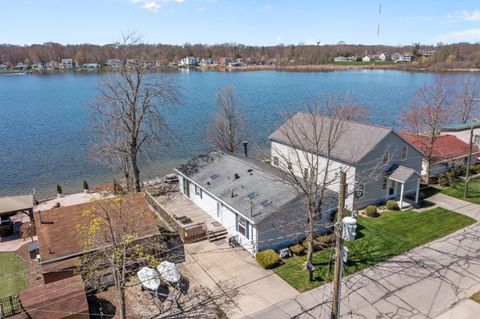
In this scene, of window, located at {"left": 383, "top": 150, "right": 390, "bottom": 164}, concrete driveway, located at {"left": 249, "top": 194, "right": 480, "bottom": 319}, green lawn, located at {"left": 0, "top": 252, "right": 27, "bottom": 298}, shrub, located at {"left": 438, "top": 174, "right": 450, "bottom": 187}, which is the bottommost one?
green lawn, located at {"left": 0, "top": 252, "right": 27, "bottom": 298}

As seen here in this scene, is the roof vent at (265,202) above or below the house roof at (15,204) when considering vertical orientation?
above

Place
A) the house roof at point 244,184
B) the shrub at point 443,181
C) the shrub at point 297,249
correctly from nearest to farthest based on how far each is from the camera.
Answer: the shrub at point 297,249, the house roof at point 244,184, the shrub at point 443,181

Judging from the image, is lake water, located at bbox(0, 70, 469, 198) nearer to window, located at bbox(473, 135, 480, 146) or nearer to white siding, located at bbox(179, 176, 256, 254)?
window, located at bbox(473, 135, 480, 146)

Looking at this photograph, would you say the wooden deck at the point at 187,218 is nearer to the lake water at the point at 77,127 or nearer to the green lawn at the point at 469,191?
the lake water at the point at 77,127

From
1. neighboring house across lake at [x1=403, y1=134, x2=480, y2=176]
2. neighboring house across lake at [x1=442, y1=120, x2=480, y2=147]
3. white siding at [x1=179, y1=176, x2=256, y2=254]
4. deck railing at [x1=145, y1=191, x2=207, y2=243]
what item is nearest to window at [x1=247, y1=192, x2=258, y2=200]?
white siding at [x1=179, y1=176, x2=256, y2=254]

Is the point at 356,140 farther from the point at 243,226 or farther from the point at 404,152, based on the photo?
the point at 243,226

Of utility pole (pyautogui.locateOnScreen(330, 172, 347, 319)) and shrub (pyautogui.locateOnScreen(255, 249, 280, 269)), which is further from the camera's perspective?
shrub (pyautogui.locateOnScreen(255, 249, 280, 269))

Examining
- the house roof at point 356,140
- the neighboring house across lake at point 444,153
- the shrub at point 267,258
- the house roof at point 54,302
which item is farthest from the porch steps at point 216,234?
the neighboring house across lake at point 444,153

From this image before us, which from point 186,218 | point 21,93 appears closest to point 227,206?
point 186,218
